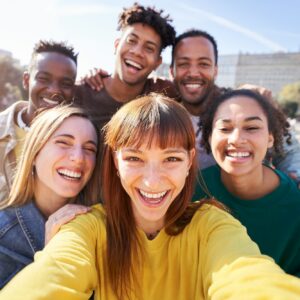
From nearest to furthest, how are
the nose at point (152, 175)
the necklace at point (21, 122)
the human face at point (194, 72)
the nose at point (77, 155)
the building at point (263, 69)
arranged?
1. the nose at point (152, 175)
2. the nose at point (77, 155)
3. the necklace at point (21, 122)
4. the human face at point (194, 72)
5. the building at point (263, 69)

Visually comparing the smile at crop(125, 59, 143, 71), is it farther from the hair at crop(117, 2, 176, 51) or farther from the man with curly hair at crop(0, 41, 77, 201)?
the man with curly hair at crop(0, 41, 77, 201)

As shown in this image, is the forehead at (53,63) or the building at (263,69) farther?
the building at (263,69)

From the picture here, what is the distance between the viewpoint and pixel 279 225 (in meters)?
2.20

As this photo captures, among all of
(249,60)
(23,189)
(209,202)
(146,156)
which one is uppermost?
(249,60)

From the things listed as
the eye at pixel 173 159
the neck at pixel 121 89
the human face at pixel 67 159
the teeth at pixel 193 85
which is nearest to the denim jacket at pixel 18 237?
the human face at pixel 67 159

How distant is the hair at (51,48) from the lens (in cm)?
361

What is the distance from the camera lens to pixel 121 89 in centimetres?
383

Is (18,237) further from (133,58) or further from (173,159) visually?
(133,58)

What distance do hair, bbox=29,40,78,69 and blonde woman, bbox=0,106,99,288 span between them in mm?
1593

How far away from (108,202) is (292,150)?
2.33m

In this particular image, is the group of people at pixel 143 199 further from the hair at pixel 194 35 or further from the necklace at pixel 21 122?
the hair at pixel 194 35

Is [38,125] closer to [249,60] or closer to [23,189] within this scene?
[23,189]

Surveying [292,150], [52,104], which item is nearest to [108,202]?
[52,104]

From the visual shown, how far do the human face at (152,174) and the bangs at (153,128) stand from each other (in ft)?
0.11
